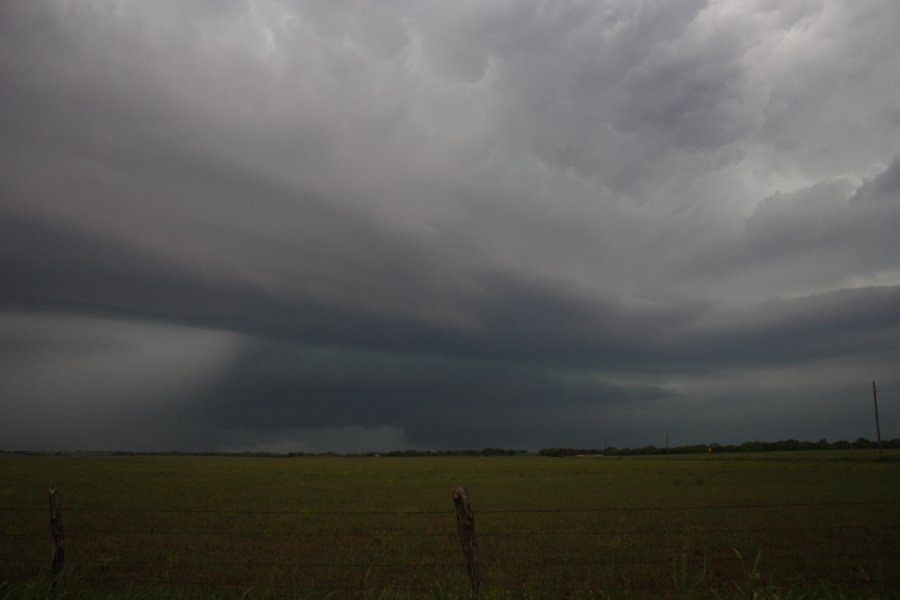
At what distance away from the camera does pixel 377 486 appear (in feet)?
156

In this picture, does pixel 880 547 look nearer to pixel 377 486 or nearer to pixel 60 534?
pixel 60 534

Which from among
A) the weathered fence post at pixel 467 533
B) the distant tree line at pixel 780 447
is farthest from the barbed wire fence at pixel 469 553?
the distant tree line at pixel 780 447

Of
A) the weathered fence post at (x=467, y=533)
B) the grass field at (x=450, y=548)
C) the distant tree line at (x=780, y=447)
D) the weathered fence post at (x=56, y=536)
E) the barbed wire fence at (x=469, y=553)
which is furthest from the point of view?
the distant tree line at (x=780, y=447)

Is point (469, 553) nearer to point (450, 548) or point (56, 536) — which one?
point (56, 536)

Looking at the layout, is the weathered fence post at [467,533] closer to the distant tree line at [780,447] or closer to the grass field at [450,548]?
the grass field at [450,548]

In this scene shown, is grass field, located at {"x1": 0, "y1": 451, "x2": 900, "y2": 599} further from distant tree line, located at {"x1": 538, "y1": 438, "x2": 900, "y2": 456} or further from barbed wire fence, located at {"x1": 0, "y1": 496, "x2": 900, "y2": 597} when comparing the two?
distant tree line, located at {"x1": 538, "y1": 438, "x2": 900, "y2": 456}

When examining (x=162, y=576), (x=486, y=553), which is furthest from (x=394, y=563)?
(x=162, y=576)

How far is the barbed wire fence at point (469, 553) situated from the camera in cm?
1428

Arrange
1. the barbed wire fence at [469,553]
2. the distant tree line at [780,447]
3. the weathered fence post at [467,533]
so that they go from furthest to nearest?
the distant tree line at [780,447] < the barbed wire fence at [469,553] < the weathered fence post at [467,533]

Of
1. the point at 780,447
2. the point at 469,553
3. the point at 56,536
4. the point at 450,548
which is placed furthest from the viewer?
the point at 780,447

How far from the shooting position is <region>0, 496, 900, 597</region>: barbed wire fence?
1428 centimetres

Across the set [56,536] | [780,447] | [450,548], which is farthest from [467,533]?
[780,447]

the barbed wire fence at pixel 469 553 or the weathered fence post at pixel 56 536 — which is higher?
the weathered fence post at pixel 56 536

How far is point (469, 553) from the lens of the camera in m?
8.42
